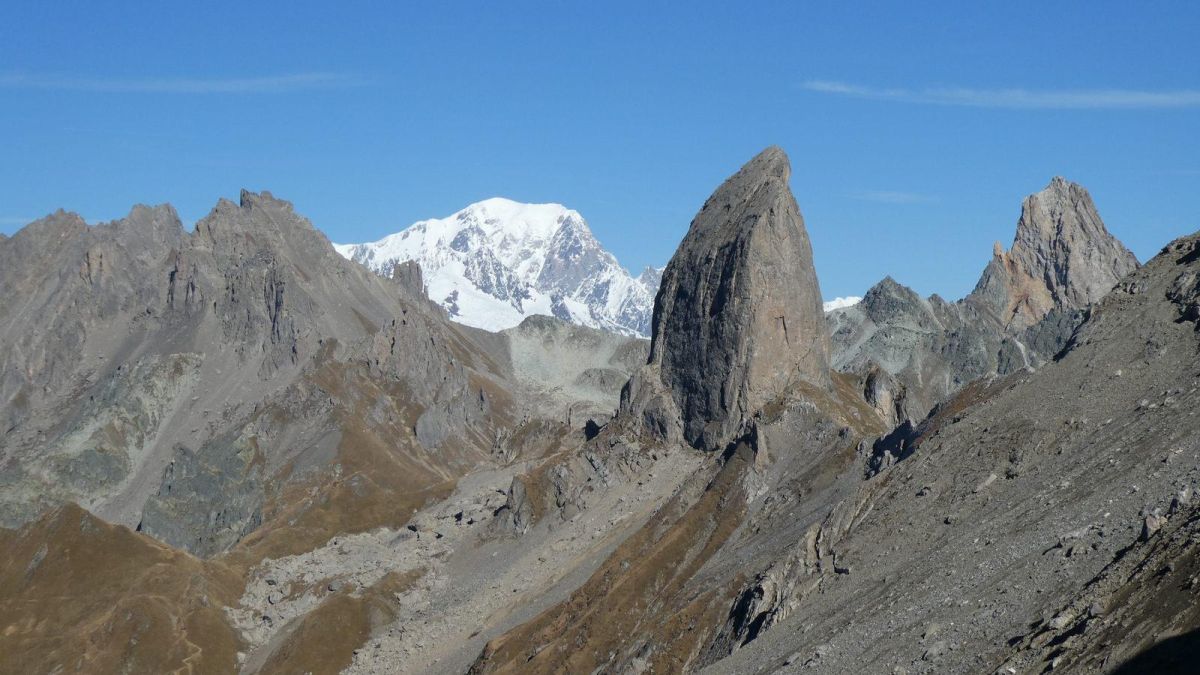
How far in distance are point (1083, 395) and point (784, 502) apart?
4422cm

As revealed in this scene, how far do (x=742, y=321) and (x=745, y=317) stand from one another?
58 cm

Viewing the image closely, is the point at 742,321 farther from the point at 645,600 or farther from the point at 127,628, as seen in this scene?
the point at 127,628

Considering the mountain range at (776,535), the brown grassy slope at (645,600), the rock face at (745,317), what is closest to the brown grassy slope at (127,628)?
the mountain range at (776,535)

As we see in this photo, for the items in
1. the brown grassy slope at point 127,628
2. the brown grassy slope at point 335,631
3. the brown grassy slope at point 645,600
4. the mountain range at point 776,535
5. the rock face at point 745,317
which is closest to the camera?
the mountain range at point 776,535

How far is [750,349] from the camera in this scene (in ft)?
582

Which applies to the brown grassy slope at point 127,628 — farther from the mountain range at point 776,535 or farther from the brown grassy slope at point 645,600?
the brown grassy slope at point 645,600

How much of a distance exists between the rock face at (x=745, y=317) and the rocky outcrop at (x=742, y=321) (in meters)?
A: 0.12

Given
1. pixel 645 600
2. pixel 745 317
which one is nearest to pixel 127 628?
pixel 645 600

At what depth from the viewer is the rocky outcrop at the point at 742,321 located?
177 meters

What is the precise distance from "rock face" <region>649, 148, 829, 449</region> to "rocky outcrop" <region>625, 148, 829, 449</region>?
0.38 feet

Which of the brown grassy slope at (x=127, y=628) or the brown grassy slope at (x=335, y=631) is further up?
the brown grassy slope at (x=127, y=628)

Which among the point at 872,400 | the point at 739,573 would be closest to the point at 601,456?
the point at 872,400

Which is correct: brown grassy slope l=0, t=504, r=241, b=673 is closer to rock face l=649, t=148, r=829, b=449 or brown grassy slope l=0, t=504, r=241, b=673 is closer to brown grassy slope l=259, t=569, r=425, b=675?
brown grassy slope l=259, t=569, r=425, b=675

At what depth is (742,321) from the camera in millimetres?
178125
